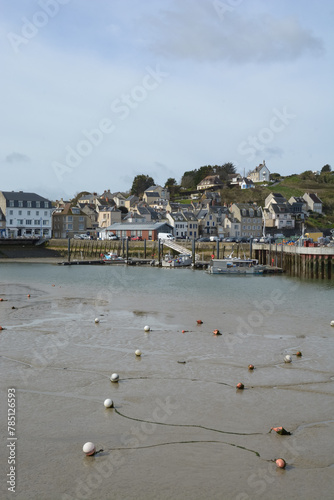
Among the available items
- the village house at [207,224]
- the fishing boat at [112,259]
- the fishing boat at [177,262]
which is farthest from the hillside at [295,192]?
the fishing boat at [112,259]

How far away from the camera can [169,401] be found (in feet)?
47.1

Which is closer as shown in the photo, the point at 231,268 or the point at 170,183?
the point at 231,268

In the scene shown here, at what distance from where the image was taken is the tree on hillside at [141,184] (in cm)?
14500

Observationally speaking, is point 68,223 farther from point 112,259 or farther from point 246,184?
point 246,184

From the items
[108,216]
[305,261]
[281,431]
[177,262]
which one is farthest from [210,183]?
[281,431]

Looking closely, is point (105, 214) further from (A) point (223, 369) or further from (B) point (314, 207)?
(A) point (223, 369)

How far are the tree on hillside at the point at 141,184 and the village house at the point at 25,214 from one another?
174ft

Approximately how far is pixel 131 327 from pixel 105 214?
83.6 m

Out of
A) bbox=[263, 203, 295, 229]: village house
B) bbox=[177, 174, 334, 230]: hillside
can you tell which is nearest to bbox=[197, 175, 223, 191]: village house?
bbox=[177, 174, 334, 230]: hillside

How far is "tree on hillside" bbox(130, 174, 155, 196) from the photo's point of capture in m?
145

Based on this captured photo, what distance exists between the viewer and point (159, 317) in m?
27.4

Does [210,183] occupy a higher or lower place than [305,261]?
higher

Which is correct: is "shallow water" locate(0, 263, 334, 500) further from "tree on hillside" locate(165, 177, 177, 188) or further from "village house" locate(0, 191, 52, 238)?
"tree on hillside" locate(165, 177, 177, 188)

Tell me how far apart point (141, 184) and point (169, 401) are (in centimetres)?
13317
